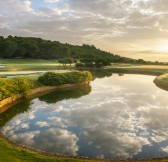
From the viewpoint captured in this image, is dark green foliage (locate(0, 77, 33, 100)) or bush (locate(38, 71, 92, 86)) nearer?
dark green foliage (locate(0, 77, 33, 100))

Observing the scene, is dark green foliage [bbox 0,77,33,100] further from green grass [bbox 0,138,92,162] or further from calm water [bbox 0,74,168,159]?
green grass [bbox 0,138,92,162]

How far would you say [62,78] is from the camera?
199ft

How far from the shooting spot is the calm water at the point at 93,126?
2333 cm

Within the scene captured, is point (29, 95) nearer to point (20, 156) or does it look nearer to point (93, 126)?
point (93, 126)

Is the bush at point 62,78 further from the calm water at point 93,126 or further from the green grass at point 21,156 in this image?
the green grass at point 21,156

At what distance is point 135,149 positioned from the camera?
23328 millimetres

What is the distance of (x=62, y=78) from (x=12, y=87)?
19.0 m

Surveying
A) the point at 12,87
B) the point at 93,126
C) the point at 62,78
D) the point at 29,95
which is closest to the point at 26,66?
the point at 62,78

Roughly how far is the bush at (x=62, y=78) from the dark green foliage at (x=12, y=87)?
660 centimetres

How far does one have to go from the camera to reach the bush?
183 feet

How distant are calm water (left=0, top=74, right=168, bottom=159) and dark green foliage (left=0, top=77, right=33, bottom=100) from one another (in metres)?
2.37

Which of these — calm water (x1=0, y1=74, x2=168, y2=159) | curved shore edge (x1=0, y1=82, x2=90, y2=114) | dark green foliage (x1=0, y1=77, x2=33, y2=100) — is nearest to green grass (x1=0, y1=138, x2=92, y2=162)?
calm water (x1=0, y1=74, x2=168, y2=159)

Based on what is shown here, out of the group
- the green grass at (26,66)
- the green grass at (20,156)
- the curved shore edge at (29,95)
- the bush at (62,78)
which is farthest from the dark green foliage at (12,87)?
the green grass at (26,66)

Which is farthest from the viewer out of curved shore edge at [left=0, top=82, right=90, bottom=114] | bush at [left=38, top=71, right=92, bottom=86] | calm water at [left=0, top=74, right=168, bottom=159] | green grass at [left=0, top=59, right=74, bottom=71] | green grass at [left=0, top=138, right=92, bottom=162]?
green grass at [left=0, top=59, right=74, bottom=71]
